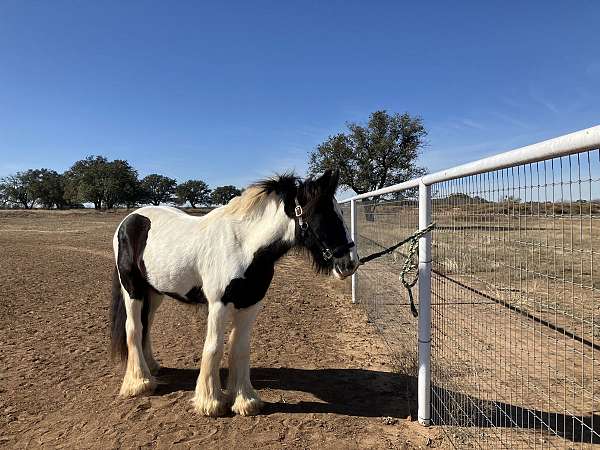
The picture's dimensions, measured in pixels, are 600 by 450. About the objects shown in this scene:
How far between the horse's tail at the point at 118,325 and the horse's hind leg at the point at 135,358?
118 mm

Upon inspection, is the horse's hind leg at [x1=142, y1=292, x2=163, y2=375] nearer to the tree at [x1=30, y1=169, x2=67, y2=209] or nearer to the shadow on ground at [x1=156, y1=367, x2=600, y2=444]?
the shadow on ground at [x1=156, y1=367, x2=600, y2=444]

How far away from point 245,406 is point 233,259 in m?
1.24

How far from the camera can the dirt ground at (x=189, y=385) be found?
307cm

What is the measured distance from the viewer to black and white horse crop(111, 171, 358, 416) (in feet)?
10.1

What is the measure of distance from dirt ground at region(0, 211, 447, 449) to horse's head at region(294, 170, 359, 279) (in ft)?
4.22

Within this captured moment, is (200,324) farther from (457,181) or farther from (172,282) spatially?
(457,181)

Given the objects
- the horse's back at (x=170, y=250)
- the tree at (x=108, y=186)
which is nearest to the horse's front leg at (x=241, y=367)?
the horse's back at (x=170, y=250)

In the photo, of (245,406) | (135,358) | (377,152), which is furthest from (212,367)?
(377,152)

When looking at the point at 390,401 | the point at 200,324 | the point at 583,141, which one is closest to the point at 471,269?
the point at 583,141

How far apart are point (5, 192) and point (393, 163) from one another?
242 ft

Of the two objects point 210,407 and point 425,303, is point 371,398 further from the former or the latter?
point 210,407

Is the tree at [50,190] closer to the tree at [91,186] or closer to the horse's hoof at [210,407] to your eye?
the tree at [91,186]

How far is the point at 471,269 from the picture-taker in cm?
261

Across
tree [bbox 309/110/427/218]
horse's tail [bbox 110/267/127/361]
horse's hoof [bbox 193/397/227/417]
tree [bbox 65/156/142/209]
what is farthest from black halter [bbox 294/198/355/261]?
tree [bbox 65/156/142/209]
